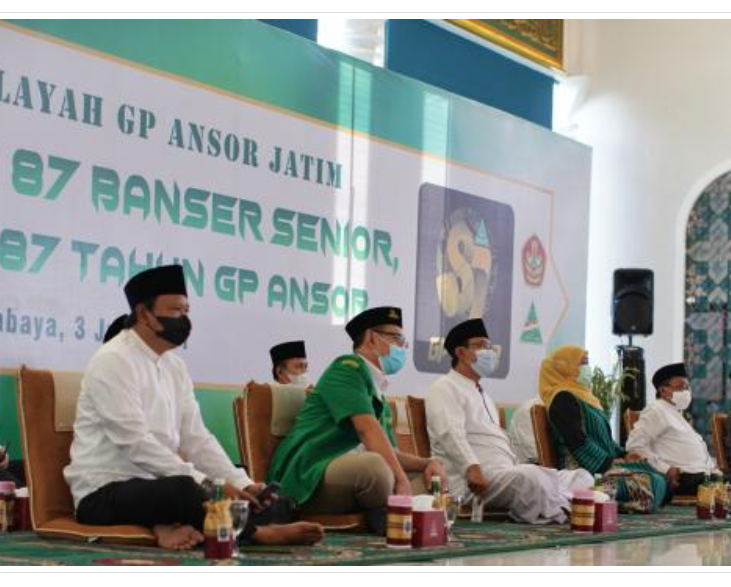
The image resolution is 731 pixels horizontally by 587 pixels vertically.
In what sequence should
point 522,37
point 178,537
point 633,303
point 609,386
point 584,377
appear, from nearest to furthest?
point 178,537
point 584,377
point 522,37
point 609,386
point 633,303

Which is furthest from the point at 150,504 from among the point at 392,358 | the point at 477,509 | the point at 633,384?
the point at 633,384

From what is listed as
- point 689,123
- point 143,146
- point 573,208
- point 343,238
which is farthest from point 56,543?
point 689,123

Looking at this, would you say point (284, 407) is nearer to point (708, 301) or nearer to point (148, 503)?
point (148, 503)

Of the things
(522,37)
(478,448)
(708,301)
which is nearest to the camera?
(478,448)

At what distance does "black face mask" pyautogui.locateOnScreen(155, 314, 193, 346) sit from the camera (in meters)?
4.41

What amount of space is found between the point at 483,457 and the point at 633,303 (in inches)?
188

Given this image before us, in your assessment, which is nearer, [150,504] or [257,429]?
[150,504]

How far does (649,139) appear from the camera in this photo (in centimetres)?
1145

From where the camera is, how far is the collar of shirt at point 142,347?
4.38 m

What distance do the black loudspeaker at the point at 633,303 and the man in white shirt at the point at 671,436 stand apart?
260 centimetres

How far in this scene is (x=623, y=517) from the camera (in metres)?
6.87

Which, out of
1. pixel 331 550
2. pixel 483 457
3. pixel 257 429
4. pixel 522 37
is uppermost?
pixel 522 37

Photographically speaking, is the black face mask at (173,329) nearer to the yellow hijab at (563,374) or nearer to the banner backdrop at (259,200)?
the banner backdrop at (259,200)

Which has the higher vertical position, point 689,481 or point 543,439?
point 543,439
